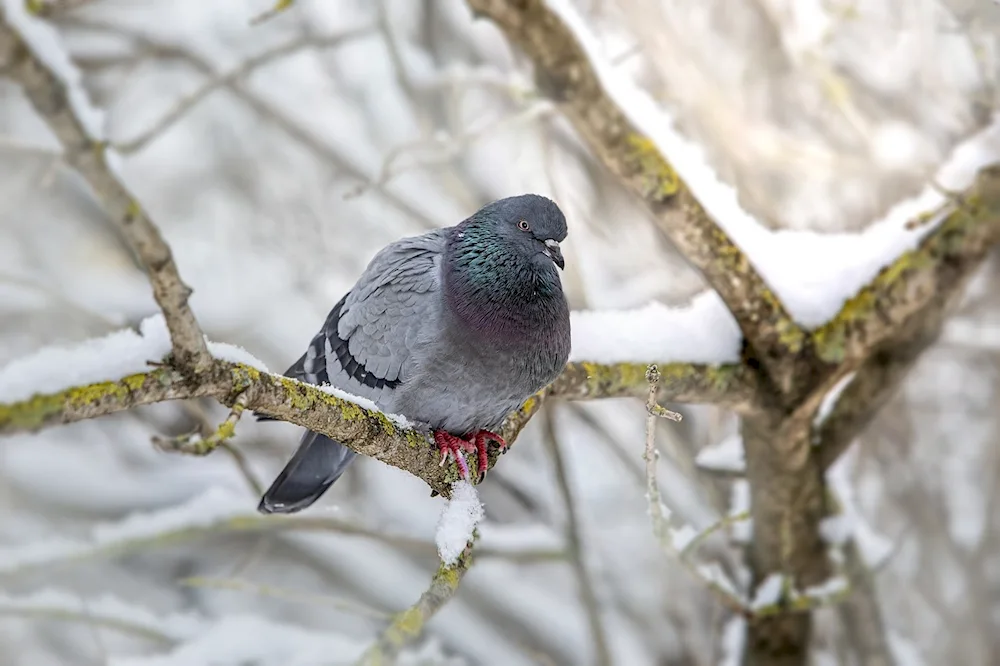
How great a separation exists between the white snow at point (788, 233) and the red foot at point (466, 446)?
4.42 ft

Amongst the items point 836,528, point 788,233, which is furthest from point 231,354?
point 836,528

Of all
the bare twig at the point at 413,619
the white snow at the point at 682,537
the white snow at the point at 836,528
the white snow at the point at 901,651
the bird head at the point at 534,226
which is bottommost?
the bare twig at the point at 413,619

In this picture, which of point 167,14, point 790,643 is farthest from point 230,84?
point 790,643

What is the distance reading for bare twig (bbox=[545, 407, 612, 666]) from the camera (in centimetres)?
506

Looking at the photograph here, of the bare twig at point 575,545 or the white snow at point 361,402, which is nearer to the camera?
the white snow at point 361,402

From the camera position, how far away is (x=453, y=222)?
23.6 feet

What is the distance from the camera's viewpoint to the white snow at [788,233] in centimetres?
383

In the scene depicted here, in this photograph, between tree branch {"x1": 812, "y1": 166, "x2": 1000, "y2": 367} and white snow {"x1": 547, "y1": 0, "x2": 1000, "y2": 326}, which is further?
tree branch {"x1": 812, "y1": 166, "x2": 1000, "y2": 367}

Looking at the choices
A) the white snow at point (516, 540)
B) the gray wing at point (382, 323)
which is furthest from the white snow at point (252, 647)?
the gray wing at point (382, 323)

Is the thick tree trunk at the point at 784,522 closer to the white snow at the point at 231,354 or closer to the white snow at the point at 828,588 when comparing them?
the white snow at the point at 828,588

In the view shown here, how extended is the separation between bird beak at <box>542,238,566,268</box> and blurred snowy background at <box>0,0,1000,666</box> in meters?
2.02

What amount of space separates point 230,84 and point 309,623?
14.4 ft

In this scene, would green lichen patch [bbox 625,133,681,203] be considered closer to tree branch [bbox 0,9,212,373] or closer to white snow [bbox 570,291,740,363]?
white snow [bbox 570,291,740,363]

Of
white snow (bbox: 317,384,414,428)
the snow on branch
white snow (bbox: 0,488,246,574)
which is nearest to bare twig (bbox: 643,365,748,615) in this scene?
the snow on branch
